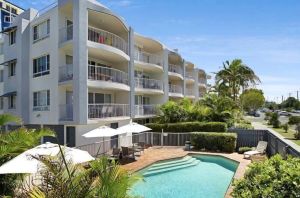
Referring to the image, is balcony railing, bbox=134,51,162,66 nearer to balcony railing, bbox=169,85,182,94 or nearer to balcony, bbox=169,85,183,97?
balcony, bbox=169,85,183,97

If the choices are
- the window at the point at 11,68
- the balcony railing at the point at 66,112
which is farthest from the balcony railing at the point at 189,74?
the balcony railing at the point at 66,112

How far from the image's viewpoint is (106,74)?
85.0 feet

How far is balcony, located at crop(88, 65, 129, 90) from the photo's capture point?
947 inches

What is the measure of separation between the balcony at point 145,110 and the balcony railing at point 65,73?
973cm

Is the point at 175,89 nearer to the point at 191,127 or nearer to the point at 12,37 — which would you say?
the point at 191,127

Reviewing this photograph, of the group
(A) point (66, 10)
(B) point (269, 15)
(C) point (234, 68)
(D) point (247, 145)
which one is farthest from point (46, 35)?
(C) point (234, 68)

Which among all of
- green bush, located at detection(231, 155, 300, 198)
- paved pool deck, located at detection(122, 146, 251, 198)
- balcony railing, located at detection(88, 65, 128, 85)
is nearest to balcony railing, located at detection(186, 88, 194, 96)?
balcony railing, located at detection(88, 65, 128, 85)

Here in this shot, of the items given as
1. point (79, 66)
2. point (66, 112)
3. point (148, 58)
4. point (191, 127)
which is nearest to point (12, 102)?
point (66, 112)

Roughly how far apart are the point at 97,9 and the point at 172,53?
2095 centimetres

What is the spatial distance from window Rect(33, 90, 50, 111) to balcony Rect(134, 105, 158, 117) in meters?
9.34

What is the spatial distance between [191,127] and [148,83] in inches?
378

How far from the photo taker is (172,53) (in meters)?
43.5

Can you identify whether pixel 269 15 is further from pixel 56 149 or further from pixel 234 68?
pixel 234 68

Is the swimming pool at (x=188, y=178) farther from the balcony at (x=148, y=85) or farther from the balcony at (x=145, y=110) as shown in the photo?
the balcony at (x=148, y=85)
